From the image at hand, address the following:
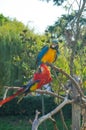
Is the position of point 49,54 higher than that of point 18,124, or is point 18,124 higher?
point 49,54

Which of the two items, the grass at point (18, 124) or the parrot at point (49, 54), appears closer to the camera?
the parrot at point (49, 54)

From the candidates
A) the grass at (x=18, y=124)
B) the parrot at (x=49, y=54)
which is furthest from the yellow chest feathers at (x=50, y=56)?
the grass at (x=18, y=124)

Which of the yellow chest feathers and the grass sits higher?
the yellow chest feathers

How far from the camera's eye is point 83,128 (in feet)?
11.0

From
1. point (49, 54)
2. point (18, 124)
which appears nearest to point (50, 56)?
point (49, 54)

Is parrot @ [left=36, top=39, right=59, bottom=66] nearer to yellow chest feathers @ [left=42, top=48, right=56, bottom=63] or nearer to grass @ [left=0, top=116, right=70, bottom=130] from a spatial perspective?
yellow chest feathers @ [left=42, top=48, right=56, bottom=63]

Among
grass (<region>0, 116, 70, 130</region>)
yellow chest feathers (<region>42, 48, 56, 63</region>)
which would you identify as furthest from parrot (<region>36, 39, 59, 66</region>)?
grass (<region>0, 116, 70, 130</region>)

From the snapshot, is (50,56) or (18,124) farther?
(18,124)

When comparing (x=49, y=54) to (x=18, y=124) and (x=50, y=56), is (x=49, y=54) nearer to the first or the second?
(x=50, y=56)

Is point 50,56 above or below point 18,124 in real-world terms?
above

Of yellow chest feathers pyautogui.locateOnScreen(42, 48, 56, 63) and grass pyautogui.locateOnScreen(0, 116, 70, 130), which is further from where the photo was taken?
grass pyautogui.locateOnScreen(0, 116, 70, 130)

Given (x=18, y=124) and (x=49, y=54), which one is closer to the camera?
(x=49, y=54)

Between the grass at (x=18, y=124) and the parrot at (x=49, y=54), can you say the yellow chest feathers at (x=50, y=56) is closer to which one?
the parrot at (x=49, y=54)

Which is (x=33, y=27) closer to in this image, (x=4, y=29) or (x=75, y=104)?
(x=4, y=29)
